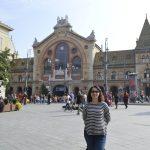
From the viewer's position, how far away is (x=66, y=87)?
73.2 m

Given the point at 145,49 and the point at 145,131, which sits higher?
the point at 145,49

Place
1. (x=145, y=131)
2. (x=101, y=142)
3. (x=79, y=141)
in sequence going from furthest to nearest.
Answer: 1. (x=145, y=131)
2. (x=79, y=141)
3. (x=101, y=142)

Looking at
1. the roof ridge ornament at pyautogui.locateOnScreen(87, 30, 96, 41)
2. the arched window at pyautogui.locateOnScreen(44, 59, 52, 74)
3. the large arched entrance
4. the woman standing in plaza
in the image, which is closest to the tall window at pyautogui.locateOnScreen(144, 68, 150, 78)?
the roof ridge ornament at pyautogui.locateOnScreen(87, 30, 96, 41)

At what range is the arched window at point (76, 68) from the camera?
239ft

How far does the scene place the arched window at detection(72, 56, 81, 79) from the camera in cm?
7285

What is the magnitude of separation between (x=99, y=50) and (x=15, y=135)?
6514 cm

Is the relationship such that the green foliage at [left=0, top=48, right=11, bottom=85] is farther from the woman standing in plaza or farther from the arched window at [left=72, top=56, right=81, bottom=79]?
the arched window at [left=72, top=56, right=81, bottom=79]

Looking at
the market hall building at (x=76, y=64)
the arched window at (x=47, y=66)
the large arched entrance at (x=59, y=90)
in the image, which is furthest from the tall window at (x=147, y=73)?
the arched window at (x=47, y=66)

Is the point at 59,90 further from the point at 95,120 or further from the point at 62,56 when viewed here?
the point at 95,120

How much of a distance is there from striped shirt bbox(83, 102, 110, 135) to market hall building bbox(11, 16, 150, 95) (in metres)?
59.3

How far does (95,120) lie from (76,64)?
6762 centimetres

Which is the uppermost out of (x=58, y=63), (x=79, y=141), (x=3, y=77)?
(x=58, y=63)

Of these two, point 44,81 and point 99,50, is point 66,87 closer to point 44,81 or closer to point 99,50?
point 44,81

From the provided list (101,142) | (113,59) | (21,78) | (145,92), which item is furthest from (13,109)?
(21,78)
